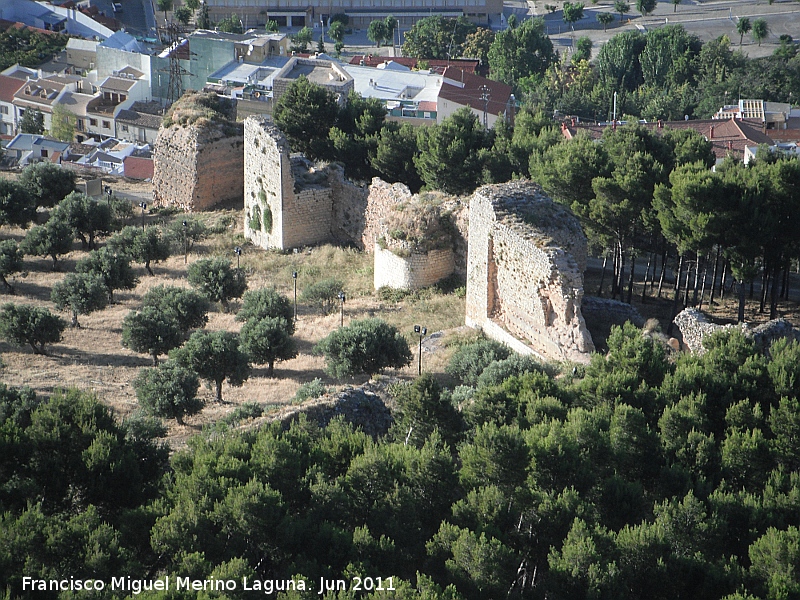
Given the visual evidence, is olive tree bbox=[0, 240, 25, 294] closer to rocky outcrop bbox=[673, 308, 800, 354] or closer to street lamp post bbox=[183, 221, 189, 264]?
street lamp post bbox=[183, 221, 189, 264]

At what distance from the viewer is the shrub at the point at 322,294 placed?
31938mm

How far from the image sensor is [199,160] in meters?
38.5

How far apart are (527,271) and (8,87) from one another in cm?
5461

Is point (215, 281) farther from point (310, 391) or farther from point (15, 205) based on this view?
point (15, 205)

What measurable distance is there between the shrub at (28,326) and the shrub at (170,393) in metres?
4.55

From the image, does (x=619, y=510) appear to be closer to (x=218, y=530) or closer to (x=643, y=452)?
(x=643, y=452)

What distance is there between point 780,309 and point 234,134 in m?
18.2

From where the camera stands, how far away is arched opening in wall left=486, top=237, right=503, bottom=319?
27938 millimetres

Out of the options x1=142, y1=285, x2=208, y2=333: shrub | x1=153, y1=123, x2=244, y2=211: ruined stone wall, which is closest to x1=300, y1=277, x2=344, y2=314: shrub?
x1=142, y1=285, x2=208, y2=333: shrub

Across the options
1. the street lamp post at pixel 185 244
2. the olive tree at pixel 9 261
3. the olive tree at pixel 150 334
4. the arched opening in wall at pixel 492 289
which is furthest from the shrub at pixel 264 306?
the olive tree at pixel 9 261

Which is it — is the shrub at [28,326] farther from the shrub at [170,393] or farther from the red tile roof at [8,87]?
the red tile roof at [8,87]

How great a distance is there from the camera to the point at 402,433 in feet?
69.1

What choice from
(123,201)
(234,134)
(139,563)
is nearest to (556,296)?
(139,563)

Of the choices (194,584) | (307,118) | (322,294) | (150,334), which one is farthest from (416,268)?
(194,584)
